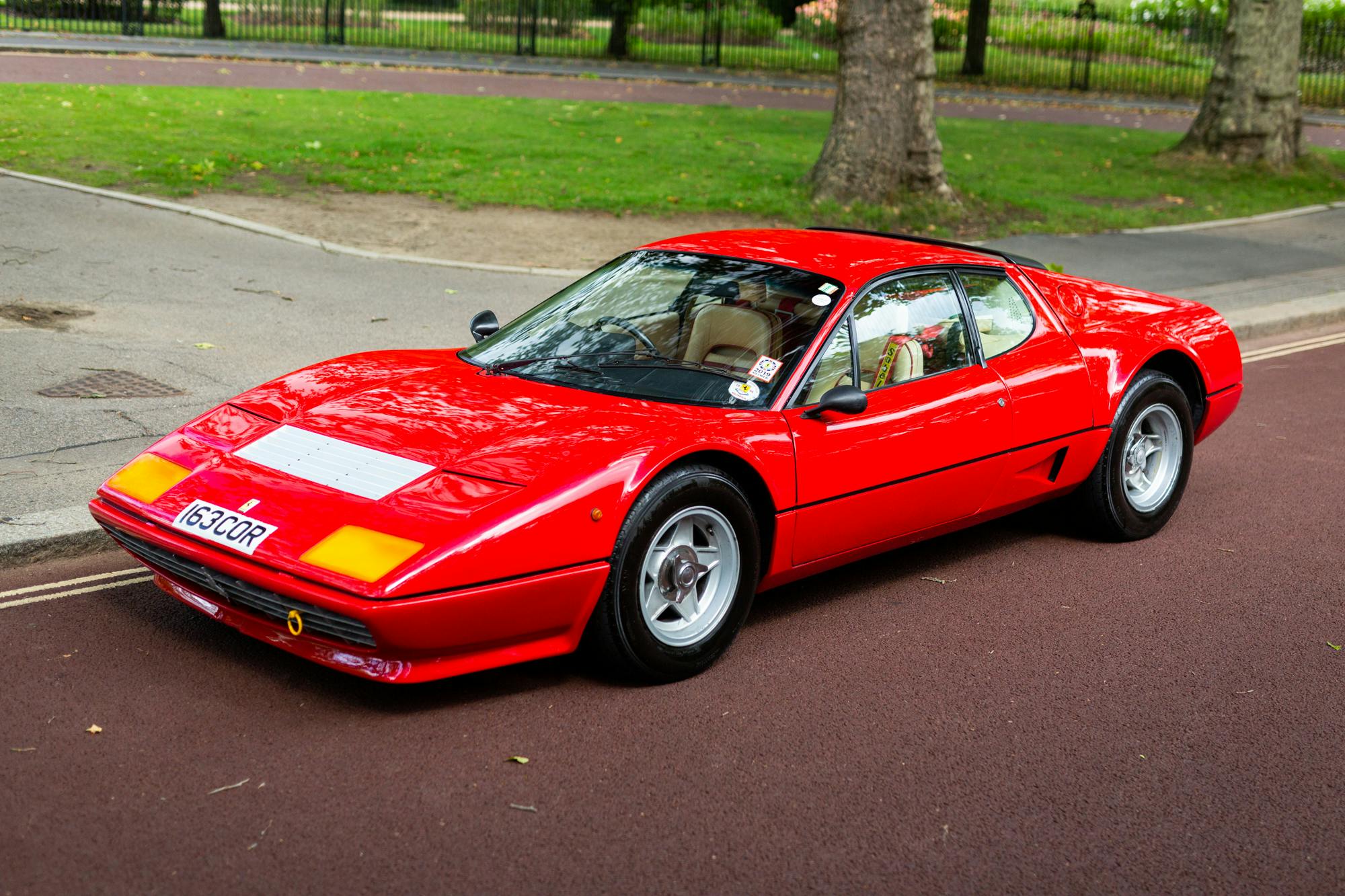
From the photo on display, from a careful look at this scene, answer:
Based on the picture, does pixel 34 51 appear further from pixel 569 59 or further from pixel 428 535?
pixel 428 535

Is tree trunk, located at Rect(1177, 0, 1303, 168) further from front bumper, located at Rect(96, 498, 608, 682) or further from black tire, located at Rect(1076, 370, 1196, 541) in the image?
front bumper, located at Rect(96, 498, 608, 682)

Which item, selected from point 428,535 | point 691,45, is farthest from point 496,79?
point 428,535

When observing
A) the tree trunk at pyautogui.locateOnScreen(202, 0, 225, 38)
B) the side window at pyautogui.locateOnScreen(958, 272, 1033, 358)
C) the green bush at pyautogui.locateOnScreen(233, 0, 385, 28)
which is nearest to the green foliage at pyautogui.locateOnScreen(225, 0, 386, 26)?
the green bush at pyautogui.locateOnScreen(233, 0, 385, 28)

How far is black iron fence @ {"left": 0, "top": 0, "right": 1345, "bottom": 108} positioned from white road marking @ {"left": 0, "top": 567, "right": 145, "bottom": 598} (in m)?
26.9

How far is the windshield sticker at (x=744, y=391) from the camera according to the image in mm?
4809

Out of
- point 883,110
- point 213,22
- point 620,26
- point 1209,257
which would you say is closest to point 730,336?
point 883,110

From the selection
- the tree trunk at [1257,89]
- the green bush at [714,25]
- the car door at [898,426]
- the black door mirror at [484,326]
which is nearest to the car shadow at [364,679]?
the car door at [898,426]

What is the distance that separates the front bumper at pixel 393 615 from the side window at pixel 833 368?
1183mm

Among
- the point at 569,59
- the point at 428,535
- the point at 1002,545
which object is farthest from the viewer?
the point at 569,59

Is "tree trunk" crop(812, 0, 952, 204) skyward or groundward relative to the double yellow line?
skyward

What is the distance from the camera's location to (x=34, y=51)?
22.9 metres

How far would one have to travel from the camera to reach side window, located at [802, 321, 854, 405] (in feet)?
16.2

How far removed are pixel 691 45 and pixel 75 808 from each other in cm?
3364

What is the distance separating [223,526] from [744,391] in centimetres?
181
